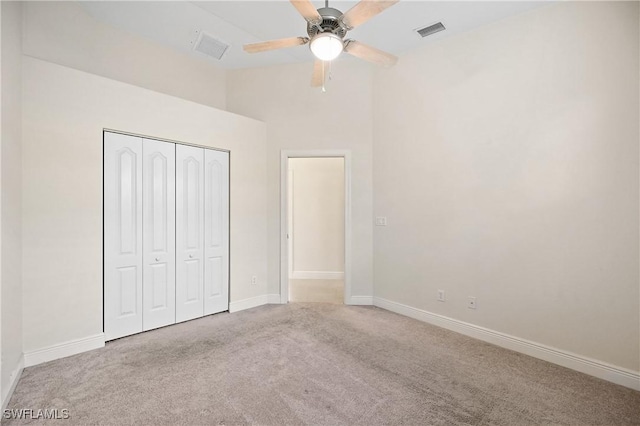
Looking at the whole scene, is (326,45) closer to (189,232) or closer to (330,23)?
(330,23)

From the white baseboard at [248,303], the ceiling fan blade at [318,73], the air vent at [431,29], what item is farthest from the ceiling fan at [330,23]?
the white baseboard at [248,303]

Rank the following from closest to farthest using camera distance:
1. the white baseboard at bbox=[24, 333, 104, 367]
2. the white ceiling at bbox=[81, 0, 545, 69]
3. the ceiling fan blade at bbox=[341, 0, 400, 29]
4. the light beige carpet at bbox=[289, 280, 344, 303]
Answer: the ceiling fan blade at bbox=[341, 0, 400, 29] < the white baseboard at bbox=[24, 333, 104, 367] < the white ceiling at bbox=[81, 0, 545, 69] < the light beige carpet at bbox=[289, 280, 344, 303]

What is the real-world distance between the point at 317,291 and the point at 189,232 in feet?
7.70

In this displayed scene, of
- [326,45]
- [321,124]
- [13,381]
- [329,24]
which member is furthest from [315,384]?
[321,124]

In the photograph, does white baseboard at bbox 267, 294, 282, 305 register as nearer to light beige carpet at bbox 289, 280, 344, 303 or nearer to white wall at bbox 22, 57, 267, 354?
light beige carpet at bbox 289, 280, 344, 303

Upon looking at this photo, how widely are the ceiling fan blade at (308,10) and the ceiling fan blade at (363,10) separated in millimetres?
179

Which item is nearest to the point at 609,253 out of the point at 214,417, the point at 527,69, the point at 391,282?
the point at 527,69

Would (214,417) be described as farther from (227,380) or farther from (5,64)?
(5,64)

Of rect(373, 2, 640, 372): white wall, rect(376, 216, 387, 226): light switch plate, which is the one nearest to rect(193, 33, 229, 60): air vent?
rect(373, 2, 640, 372): white wall

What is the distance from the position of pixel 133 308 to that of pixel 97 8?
3.15m

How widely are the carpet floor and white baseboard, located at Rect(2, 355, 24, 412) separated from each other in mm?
52

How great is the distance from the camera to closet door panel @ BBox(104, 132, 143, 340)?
3.04 meters

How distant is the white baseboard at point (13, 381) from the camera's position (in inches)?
80.0

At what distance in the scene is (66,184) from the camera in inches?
109
